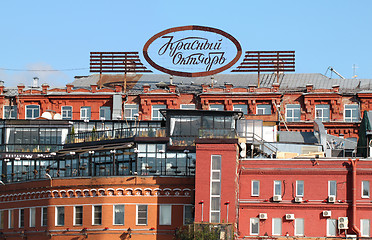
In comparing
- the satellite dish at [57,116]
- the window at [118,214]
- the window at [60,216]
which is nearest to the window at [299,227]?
the window at [118,214]

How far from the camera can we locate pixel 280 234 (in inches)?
3516

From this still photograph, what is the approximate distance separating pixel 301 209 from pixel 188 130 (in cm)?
1711

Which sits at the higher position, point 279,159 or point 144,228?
point 279,159

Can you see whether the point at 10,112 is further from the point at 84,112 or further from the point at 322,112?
the point at 322,112

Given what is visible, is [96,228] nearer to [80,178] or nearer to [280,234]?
[80,178]

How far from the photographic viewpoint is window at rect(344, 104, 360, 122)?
4906 inches

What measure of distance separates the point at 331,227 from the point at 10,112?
5305 cm

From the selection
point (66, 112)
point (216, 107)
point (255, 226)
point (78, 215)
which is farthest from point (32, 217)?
point (216, 107)

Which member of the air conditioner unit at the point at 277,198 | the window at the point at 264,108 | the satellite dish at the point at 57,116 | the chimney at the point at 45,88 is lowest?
the air conditioner unit at the point at 277,198

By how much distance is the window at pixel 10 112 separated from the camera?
128 metres

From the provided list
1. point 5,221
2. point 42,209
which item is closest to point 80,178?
point 42,209

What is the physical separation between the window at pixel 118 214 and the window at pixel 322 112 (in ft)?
132

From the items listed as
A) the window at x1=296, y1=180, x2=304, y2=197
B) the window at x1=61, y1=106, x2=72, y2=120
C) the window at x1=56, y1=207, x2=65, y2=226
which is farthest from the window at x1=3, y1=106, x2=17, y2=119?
the window at x1=296, y1=180, x2=304, y2=197

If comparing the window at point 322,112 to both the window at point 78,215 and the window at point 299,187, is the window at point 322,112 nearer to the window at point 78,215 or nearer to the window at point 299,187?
the window at point 299,187
